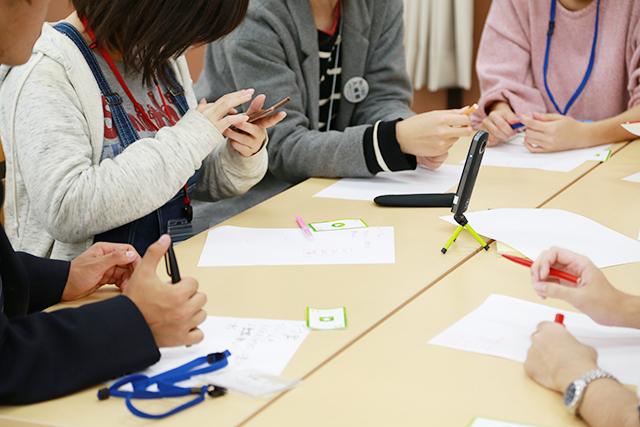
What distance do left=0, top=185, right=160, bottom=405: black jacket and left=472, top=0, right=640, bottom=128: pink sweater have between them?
1497 mm

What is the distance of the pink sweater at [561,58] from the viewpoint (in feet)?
A: 5.97

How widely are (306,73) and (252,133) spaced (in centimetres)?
44

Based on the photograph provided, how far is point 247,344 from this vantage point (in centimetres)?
75

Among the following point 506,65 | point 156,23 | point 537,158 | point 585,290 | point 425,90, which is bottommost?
point 425,90

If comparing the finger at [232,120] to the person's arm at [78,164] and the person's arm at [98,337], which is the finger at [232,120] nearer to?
the person's arm at [78,164]

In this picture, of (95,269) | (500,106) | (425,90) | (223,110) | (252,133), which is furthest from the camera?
(425,90)

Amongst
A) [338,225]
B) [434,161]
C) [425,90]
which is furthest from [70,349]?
[425,90]

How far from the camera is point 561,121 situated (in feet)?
5.41

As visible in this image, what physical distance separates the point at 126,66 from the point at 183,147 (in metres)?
0.25

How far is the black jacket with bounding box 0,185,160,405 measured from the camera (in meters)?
0.65

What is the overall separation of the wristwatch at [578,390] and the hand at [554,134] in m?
1.15

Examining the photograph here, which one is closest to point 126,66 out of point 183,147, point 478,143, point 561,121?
point 183,147

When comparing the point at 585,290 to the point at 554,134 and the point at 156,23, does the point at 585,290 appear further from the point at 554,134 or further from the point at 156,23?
the point at 554,134

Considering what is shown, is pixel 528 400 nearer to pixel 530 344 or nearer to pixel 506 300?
pixel 530 344
